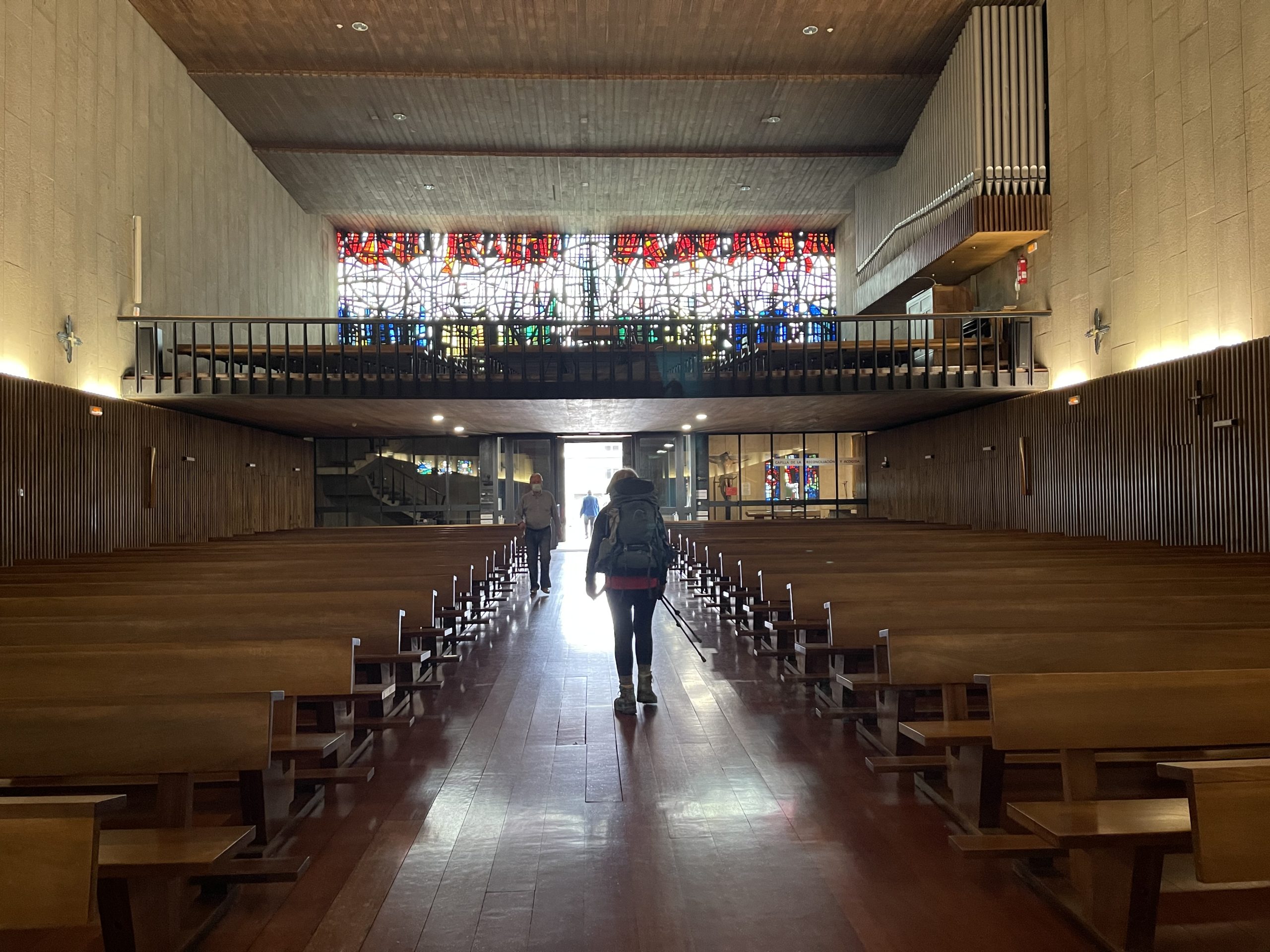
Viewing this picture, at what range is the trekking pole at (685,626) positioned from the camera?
675 centimetres

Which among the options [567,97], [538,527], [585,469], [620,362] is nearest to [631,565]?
[538,527]

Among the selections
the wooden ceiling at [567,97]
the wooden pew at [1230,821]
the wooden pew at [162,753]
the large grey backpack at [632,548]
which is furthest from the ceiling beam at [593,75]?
the wooden pew at [1230,821]

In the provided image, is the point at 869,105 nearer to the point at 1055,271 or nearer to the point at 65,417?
the point at 1055,271

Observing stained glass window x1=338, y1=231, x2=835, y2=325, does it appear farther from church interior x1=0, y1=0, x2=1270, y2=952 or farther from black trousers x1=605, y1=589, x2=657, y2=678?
black trousers x1=605, y1=589, x2=657, y2=678

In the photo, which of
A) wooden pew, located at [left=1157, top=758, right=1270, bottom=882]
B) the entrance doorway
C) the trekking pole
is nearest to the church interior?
wooden pew, located at [left=1157, top=758, right=1270, bottom=882]

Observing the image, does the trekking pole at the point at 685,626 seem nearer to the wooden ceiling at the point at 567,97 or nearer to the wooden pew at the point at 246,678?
the wooden pew at the point at 246,678

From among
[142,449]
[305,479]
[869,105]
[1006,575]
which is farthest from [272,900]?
[305,479]

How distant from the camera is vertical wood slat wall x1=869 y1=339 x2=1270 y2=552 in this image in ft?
25.0

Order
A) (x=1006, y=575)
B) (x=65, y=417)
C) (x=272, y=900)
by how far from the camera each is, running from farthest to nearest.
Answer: (x=65, y=417)
(x=1006, y=575)
(x=272, y=900)

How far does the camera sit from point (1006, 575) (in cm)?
568

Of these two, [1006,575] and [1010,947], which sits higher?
[1006,575]

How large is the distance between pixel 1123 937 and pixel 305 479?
17299 millimetres

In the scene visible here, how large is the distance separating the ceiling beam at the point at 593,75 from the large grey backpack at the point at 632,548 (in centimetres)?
946

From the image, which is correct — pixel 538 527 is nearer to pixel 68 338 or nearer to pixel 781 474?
pixel 68 338
